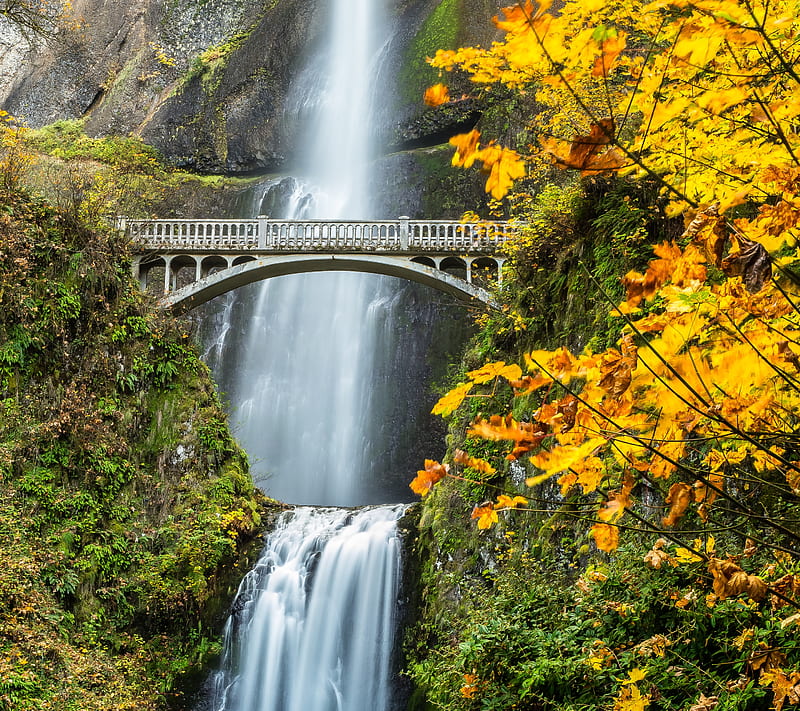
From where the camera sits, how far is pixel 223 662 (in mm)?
12680

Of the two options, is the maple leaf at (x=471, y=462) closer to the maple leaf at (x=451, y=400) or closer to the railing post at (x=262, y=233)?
the maple leaf at (x=451, y=400)

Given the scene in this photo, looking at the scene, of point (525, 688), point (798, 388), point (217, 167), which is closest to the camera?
point (798, 388)

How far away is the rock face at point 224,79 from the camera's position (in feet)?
87.4

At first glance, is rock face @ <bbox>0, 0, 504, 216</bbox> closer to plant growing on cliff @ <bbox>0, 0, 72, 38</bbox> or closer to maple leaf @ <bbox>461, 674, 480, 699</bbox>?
plant growing on cliff @ <bbox>0, 0, 72, 38</bbox>

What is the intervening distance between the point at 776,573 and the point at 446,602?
7.42 metres

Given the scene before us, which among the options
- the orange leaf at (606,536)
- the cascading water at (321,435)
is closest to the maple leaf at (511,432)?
the orange leaf at (606,536)

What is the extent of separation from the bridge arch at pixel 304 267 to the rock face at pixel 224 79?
758cm

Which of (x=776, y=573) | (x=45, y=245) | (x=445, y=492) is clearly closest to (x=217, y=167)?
(x=45, y=245)

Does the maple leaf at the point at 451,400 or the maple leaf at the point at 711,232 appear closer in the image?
the maple leaf at the point at 711,232

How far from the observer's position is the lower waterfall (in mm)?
12219

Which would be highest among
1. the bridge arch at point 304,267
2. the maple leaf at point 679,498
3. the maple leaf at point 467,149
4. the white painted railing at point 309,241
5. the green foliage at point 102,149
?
the green foliage at point 102,149

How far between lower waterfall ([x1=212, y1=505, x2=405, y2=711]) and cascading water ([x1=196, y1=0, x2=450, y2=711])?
0.07ft

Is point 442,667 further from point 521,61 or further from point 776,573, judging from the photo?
point 521,61

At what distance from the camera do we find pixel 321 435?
76.0 feet
